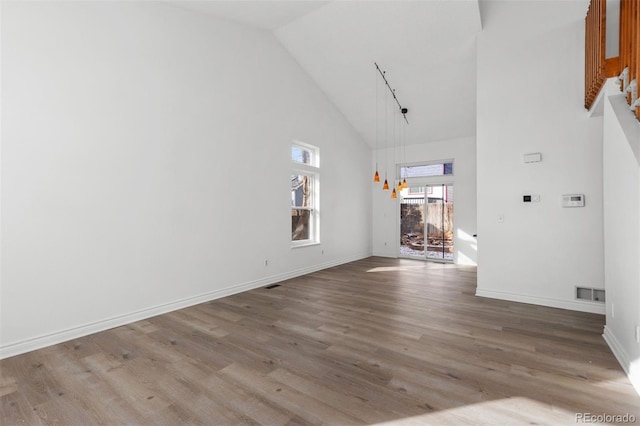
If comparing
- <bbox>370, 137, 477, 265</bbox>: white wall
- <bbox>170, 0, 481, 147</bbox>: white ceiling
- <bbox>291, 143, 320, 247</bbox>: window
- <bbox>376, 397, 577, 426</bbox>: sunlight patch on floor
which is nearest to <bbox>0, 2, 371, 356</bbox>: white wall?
<bbox>170, 0, 481, 147</bbox>: white ceiling

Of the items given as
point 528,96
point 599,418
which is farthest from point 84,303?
point 528,96

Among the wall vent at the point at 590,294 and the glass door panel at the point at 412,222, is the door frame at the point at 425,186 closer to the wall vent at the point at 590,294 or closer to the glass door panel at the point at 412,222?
the glass door panel at the point at 412,222

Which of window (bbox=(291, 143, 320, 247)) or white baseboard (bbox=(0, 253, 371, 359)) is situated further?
window (bbox=(291, 143, 320, 247))

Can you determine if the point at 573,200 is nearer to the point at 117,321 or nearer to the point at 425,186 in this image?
the point at 425,186

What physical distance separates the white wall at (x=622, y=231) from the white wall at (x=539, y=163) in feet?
3.39

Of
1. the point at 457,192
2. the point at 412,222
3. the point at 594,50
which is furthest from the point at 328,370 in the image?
the point at 412,222

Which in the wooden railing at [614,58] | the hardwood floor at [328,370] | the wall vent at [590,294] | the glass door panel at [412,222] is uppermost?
the wooden railing at [614,58]

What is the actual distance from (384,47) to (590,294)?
462cm

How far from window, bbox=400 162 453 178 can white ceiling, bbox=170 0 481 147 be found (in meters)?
0.91

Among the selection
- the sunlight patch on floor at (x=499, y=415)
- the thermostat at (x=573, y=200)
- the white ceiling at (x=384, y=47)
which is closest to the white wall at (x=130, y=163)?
the white ceiling at (x=384, y=47)

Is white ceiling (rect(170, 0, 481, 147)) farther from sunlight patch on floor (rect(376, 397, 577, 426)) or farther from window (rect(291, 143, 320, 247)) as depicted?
sunlight patch on floor (rect(376, 397, 577, 426))

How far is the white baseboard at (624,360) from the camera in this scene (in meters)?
2.08

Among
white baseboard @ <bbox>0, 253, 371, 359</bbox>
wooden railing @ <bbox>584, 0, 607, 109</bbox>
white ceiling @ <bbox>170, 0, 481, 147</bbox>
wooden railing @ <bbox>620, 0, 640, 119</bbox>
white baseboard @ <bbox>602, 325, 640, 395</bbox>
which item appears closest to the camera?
white baseboard @ <bbox>602, 325, 640, 395</bbox>

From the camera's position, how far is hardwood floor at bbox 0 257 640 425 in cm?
184
